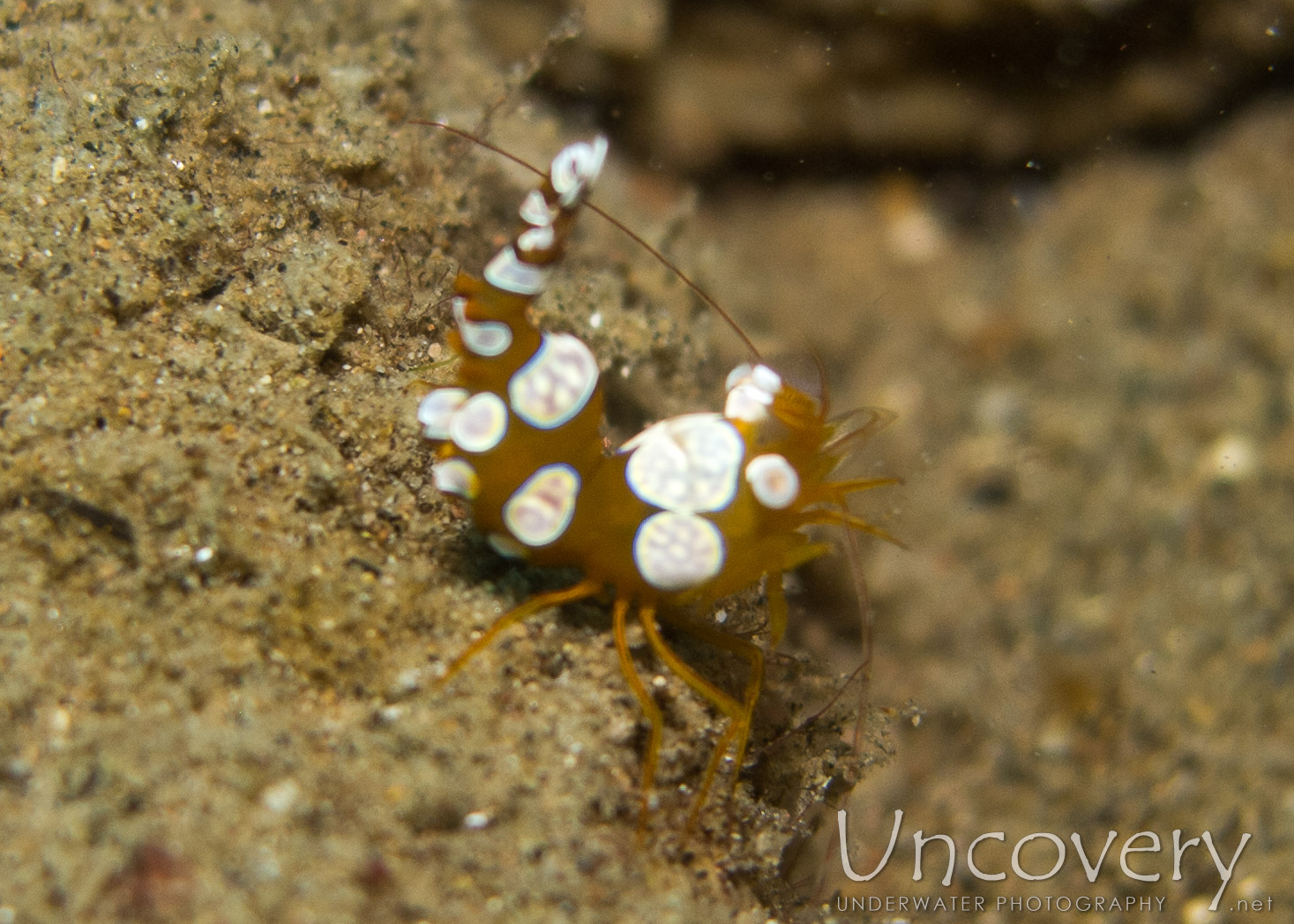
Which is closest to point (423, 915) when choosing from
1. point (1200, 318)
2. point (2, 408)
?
point (2, 408)

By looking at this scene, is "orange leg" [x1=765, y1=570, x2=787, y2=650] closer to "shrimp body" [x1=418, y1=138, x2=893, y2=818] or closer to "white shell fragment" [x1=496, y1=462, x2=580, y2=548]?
"shrimp body" [x1=418, y1=138, x2=893, y2=818]

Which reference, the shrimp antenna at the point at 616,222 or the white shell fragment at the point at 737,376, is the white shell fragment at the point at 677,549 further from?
the shrimp antenna at the point at 616,222

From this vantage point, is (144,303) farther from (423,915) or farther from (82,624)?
(423,915)

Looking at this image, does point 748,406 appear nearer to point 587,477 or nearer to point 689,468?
point 689,468

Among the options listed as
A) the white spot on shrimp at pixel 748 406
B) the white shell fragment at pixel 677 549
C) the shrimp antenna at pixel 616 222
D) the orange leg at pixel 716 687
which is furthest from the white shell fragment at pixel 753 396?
the orange leg at pixel 716 687

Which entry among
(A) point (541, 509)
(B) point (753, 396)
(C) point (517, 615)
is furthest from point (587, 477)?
(B) point (753, 396)
